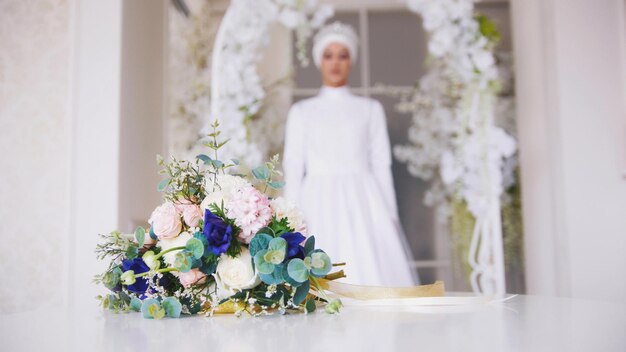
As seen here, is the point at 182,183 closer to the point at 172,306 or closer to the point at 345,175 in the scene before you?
the point at 172,306

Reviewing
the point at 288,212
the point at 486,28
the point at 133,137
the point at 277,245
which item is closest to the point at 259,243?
the point at 277,245

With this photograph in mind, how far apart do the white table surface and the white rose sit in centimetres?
6

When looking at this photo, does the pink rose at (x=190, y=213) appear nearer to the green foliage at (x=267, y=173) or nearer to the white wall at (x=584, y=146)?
the green foliage at (x=267, y=173)

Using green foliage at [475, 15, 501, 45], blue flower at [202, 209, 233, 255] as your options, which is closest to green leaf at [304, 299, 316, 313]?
blue flower at [202, 209, 233, 255]

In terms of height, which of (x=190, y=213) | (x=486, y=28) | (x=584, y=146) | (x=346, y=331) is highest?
(x=486, y=28)

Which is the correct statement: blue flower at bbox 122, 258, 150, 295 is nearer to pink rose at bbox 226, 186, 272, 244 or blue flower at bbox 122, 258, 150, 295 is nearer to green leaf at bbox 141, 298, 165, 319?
green leaf at bbox 141, 298, 165, 319

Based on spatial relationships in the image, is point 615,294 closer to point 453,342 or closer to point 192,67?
point 453,342

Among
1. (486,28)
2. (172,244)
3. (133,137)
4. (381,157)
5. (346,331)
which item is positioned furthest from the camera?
(381,157)

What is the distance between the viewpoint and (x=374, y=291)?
4.58 feet

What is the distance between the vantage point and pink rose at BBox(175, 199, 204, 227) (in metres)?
1.27

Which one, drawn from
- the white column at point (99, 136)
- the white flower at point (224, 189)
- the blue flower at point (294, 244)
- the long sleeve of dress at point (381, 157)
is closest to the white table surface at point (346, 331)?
the blue flower at point (294, 244)

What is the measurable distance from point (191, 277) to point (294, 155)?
2.55m

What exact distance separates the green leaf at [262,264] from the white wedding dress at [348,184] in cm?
202

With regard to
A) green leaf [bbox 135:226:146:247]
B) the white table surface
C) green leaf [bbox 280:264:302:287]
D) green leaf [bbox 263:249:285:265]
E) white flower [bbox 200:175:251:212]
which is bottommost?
the white table surface
